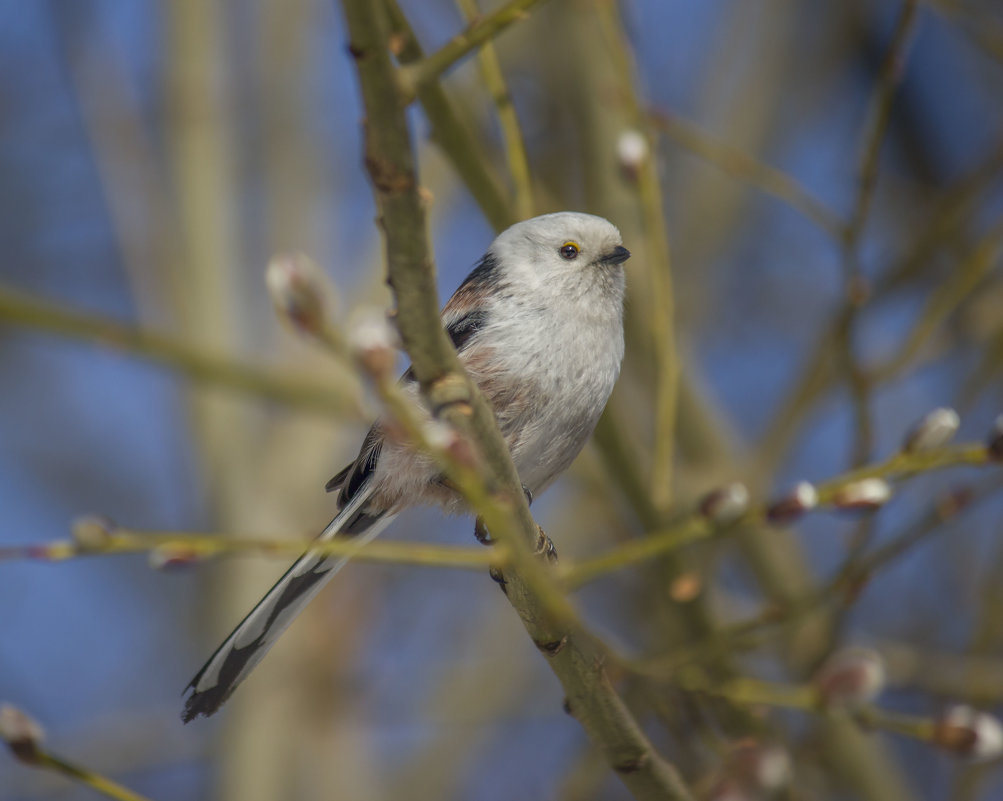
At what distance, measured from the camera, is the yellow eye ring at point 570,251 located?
7.42ft

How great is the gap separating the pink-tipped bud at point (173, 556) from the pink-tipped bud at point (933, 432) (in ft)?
3.23

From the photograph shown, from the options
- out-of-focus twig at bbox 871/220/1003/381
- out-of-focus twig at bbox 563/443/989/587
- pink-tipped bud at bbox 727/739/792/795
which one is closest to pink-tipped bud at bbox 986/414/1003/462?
out-of-focus twig at bbox 563/443/989/587

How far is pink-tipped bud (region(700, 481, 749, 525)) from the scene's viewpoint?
139 centimetres

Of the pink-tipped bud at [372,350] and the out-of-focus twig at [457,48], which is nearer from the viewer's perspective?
the pink-tipped bud at [372,350]

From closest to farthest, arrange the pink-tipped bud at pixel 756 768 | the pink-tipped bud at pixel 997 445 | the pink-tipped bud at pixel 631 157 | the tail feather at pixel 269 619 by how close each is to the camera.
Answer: the pink-tipped bud at pixel 997 445 → the pink-tipped bud at pixel 756 768 → the tail feather at pixel 269 619 → the pink-tipped bud at pixel 631 157

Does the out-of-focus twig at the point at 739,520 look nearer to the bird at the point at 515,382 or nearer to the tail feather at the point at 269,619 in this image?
the tail feather at the point at 269,619

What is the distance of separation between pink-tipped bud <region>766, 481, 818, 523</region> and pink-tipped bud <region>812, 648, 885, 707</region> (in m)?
0.24

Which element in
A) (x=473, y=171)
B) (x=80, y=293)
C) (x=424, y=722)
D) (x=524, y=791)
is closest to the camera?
(x=473, y=171)

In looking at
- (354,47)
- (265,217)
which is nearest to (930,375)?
(265,217)

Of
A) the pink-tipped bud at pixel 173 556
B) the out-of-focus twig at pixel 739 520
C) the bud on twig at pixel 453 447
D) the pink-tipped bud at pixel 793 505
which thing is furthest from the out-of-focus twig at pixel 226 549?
the pink-tipped bud at pixel 793 505

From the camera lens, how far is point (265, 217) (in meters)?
4.87

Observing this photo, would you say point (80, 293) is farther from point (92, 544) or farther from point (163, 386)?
point (92, 544)

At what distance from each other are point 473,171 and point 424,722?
2.01 meters

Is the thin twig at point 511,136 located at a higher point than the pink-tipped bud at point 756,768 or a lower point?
higher
